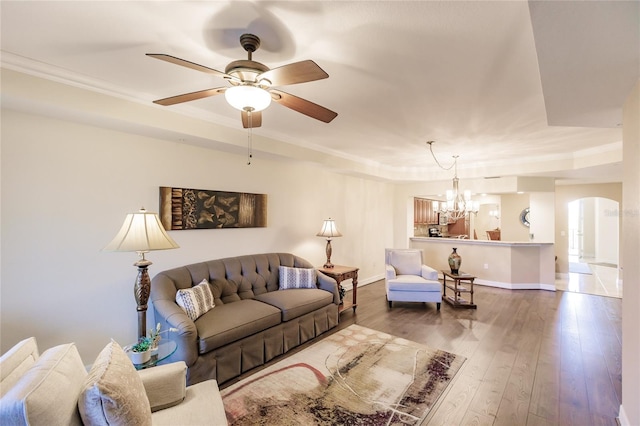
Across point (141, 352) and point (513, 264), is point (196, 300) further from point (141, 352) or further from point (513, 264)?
point (513, 264)

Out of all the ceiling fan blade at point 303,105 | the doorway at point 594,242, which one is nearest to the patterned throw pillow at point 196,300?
the ceiling fan blade at point 303,105

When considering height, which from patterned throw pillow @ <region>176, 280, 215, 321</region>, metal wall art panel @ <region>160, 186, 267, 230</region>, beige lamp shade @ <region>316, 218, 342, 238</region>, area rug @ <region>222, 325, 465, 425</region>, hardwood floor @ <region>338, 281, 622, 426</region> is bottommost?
area rug @ <region>222, 325, 465, 425</region>

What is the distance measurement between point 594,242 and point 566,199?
3.77 m

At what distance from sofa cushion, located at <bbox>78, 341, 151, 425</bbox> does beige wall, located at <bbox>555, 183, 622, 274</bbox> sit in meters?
8.77

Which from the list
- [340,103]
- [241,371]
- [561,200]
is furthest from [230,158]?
[561,200]

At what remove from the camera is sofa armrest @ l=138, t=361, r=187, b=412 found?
4.98 ft

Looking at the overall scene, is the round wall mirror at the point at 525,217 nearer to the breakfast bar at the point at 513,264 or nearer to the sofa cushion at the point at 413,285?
the breakfast bar at the point at 513,264

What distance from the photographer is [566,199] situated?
725 centimetres

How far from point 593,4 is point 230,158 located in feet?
11.5

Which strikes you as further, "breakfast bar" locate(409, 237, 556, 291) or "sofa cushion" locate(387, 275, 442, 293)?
"breakfast bar" locate(409, 237, 556, 291)

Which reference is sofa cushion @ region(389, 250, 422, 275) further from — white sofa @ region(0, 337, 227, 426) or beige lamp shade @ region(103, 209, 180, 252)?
white sofa @ region(0, 337, 227, 426)

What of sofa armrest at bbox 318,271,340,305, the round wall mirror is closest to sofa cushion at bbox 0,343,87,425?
sofa armrest at bbox 318,271,340,305

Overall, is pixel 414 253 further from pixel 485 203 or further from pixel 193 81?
pixel 485 203

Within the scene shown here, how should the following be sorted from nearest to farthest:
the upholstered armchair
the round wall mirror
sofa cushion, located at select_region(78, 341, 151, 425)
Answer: sofa cushion, located at select_region(78, 341, 151, 425) → the upholstered armchair → the round wall mirror
